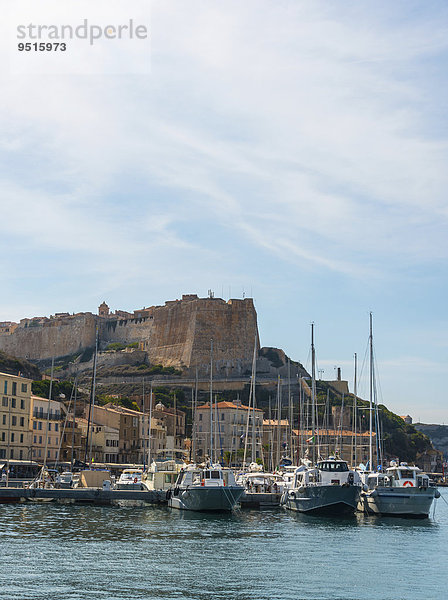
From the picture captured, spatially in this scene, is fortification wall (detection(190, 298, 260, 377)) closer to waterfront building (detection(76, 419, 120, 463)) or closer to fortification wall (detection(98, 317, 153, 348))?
fortification wall (detection(98, 317, 153, 348))

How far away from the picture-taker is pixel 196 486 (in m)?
44.8

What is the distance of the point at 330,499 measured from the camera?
43.5 m

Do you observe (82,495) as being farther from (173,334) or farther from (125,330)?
(125,330)

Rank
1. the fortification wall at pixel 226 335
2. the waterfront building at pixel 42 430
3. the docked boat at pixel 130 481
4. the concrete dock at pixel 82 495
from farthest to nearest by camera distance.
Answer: the fortification wall at pixel 226 335
the waterfront building at pixel 42 430
the docked boat at pixel 130 481
the concrete dock at pixel 82 495

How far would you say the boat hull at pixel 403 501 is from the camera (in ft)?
145

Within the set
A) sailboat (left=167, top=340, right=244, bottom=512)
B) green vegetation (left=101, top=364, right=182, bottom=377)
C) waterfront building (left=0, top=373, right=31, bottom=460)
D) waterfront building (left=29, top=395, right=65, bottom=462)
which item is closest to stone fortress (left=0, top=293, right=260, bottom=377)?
green vegetation (left=101, top=364, right=182, bottom=377)

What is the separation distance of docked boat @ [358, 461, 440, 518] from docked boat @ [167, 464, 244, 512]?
7202 millimetres

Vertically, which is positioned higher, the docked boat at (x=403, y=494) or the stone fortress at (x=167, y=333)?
the stone fortress at (x=167, y=333)

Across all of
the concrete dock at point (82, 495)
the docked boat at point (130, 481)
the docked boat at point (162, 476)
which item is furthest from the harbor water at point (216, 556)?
the docked boat at point (162, 476)

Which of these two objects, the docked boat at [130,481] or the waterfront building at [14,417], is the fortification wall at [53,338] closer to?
the waterfront building at [14,417]

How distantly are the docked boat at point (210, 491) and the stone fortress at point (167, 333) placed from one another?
80.1 m

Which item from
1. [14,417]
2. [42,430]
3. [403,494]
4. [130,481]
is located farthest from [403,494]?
[42,430]

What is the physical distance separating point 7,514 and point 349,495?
17.1m

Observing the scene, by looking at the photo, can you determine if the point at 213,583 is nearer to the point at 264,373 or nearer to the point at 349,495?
the point at 349,495
